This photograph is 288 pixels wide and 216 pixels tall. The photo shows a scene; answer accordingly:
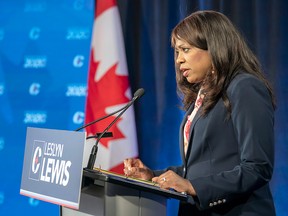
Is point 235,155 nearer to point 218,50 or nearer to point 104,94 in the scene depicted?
point 218,50

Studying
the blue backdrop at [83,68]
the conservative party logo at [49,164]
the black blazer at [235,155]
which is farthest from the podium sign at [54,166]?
the blue backdrop at [83,68]

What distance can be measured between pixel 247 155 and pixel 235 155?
98 mm

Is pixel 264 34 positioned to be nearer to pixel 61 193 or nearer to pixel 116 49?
pixel 116 49

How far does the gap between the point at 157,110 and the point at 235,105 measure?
209 cm

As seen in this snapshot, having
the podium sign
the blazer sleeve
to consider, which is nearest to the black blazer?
the blazer sleeve

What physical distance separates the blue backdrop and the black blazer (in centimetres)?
180

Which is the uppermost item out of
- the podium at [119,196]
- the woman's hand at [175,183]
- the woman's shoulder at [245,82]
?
the woman's shoulder at [245,82]

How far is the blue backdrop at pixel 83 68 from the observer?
129 inches

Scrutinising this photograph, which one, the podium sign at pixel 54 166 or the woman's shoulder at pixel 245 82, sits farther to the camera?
the woman's shoulder at pixel 245 82

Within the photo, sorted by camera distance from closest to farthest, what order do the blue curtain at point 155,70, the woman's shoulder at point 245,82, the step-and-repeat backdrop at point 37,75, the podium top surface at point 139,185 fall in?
the podium top surface at point 139,185, the woman's shoulder at point 245,82, the blue curtain at point 155,70, the step-and-repeat backdrop at point 37,75

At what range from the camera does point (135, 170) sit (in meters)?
1.68

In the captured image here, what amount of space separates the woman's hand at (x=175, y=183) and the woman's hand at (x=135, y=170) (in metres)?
0.28

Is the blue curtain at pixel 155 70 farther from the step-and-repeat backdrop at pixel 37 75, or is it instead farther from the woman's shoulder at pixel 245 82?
the woman's shoulder at pixel 245 82

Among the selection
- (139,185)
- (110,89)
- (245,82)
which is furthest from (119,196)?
(110,89)
